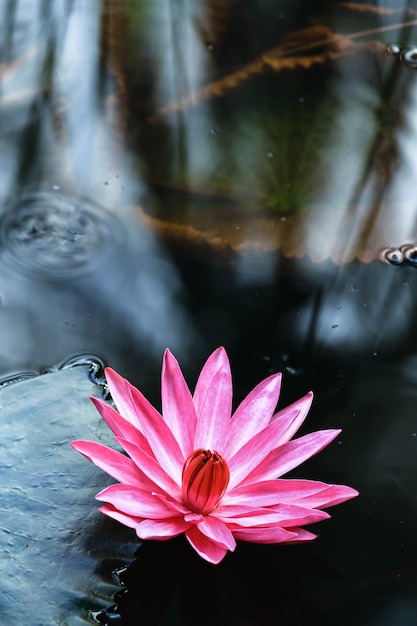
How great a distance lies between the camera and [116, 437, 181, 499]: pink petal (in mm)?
1018

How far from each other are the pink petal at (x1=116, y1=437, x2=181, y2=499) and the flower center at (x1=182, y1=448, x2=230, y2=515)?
0.02 m

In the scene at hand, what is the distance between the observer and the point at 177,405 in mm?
1112

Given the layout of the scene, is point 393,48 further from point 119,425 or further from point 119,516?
point 119,516

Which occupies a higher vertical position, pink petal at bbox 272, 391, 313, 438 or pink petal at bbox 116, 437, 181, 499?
pink petal at bbox 272, 391, 313, 438

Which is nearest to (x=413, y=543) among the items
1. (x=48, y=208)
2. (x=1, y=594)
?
(x=1, y=594)

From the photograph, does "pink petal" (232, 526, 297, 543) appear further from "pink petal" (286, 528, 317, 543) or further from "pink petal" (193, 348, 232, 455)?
"pink petal" (193, 348, 232, 455)

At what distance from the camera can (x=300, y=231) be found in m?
1.60

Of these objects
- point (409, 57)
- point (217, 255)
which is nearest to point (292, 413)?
point (217, 255)

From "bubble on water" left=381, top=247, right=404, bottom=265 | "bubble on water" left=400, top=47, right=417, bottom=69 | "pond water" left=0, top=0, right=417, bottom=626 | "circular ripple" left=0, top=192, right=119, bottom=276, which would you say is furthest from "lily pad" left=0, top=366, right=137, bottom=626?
"bubble on water" left=400, top=47, right=417, bottom=69

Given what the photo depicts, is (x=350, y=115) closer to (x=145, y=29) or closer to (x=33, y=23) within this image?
(x=145, y=29)

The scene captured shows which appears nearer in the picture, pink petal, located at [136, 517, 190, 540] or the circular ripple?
pink petal, located at [136, 517, 190, 540]

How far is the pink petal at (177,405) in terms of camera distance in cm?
111

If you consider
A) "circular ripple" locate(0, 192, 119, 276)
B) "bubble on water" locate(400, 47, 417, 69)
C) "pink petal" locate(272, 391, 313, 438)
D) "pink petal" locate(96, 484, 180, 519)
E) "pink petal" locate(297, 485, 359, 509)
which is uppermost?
"bubble on water" locate(400, 47, 417, 69)

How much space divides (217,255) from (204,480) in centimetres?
64
